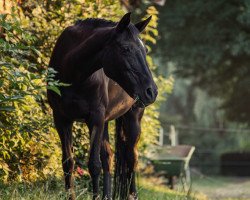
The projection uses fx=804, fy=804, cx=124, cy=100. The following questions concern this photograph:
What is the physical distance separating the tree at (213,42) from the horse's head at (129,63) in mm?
14681

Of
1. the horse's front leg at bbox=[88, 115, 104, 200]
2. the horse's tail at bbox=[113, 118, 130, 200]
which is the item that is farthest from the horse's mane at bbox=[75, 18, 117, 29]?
the horse's tail at bbox=[113, 118, 130, 200]

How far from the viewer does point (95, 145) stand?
305 inches

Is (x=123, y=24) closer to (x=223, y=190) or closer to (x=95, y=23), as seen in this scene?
(x=95, y=23)

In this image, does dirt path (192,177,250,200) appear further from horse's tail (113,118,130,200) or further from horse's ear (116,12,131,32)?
horse's ear (116,12,131,32)

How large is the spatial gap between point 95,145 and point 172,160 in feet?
25.0

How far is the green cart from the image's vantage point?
49.2 ft

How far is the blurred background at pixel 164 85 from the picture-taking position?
8.33 m

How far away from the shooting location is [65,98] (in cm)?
766

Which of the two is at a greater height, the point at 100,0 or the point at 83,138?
the point at 100,0

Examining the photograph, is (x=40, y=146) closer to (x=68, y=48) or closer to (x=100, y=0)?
(x=68, y=48)

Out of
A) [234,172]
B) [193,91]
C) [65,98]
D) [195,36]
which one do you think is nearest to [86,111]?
[65,98]

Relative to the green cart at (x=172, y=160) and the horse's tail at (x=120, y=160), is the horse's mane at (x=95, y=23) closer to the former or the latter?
the horse's tail at (x=120, y=160)

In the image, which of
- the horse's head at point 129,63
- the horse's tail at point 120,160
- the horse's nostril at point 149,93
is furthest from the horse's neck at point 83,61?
the horse's tail at point 120,160

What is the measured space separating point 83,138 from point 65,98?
9.32ft
